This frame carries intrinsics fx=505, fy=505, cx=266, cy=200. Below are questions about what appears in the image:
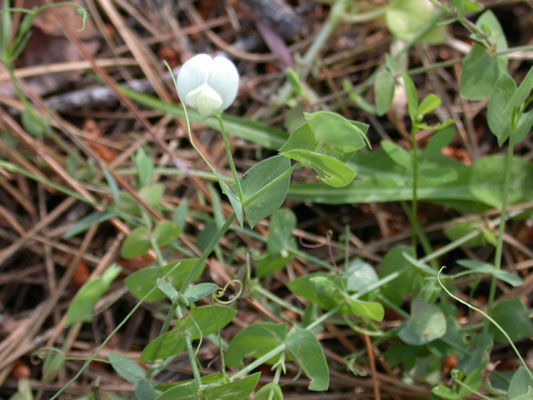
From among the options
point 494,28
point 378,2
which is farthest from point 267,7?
point 494,28

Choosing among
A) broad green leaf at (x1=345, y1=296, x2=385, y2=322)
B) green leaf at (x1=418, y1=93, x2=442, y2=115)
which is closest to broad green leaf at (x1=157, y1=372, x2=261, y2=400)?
broad green leaf at (x1=345, y1=296, x2=385, y2=322)

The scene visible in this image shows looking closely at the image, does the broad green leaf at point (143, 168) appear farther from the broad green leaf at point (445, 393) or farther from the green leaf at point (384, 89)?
the broad green leaf at point (445, 393)

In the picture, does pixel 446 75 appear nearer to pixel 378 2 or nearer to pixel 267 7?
pixel 378 2

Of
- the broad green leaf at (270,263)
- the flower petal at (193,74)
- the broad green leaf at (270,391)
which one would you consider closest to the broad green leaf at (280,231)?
the broad green leaf at (270,263)

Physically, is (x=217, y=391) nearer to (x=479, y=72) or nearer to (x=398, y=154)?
(x=398, y=154)

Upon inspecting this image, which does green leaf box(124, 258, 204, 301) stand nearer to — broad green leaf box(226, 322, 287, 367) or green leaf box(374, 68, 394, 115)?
broad green leaf box(226, 322, 287, 367)

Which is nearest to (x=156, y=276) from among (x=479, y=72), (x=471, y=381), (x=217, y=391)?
(x=217, y=391)
